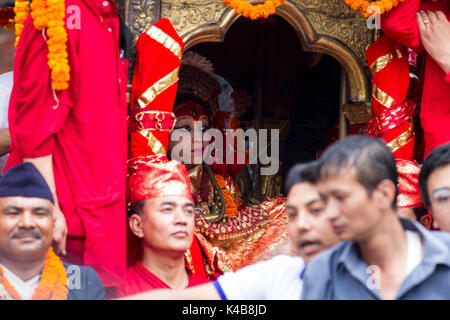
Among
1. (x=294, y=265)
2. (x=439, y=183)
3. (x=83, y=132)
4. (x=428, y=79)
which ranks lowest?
(x=294, y=265)

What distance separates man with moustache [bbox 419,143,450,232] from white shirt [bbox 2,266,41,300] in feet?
4.64

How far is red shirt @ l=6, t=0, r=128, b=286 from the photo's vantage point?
259 cm

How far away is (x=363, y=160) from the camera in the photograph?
1.62 meters

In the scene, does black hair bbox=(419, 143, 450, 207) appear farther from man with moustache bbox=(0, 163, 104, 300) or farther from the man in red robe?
man with moustache bbox=(0, 163, 104, 300)

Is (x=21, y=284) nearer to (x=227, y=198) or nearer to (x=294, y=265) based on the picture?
(x=294, y=265)

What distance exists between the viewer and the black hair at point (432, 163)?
2.22 meters

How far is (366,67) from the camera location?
356 cm

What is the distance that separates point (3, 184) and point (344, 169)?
3.98 ft

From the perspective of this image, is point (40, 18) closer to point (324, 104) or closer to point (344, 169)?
A: point (344, 169)

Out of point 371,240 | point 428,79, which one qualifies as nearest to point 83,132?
point 371,240

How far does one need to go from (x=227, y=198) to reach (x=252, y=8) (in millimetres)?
1214

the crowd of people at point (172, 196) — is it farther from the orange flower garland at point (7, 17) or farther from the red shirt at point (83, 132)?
the orange flower garland at point (7, 17)
